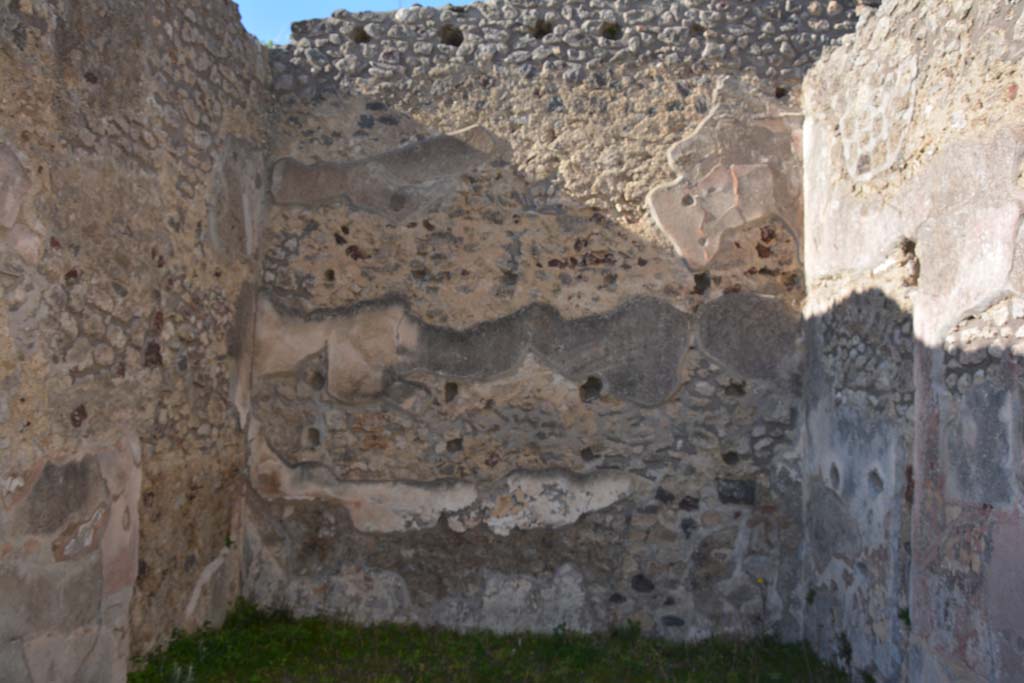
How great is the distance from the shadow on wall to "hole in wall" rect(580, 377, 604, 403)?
0.99 meters

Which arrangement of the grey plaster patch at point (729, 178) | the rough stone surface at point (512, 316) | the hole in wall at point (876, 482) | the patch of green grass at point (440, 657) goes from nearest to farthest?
the hole in wall at point (876, 482) → the rough stone surface at point (512, 316) → the patch of green grass at point (440, 657) → the grey plaster patch at point (729, 178)

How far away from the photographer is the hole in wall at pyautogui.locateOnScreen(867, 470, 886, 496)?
3.12m

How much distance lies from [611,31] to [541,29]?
0.37 meters

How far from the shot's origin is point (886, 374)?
3.10 meters

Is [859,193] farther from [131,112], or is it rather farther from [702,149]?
[131,112]

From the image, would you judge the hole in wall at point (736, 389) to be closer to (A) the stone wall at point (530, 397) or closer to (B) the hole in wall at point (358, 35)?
(A) the stone wall at point (530, 397)

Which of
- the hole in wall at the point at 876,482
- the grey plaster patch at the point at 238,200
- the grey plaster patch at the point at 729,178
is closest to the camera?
the hole in wall at the point at 876,482

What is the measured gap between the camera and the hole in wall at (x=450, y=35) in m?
4.36

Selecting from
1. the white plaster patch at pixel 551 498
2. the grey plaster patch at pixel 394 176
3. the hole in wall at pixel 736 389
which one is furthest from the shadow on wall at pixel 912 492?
the grey plaster patch at pixel 394 176

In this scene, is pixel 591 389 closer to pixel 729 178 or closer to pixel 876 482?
pixel 729 178

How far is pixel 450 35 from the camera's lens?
14.4 feet

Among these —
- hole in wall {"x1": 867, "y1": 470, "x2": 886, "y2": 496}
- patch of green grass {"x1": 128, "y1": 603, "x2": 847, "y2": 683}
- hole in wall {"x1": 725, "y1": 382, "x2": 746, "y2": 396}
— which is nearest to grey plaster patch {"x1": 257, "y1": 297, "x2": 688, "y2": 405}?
hole in wall {"x1": 725, "y1": 382, "x2": 746, "y2": 396}

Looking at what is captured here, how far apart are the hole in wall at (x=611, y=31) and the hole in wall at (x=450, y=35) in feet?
2.45

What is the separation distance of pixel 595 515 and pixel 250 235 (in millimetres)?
2211
